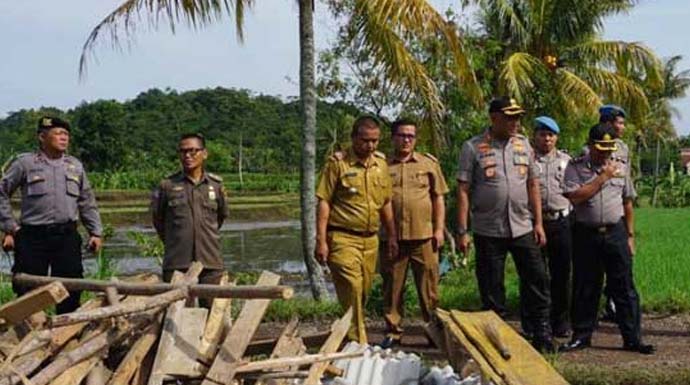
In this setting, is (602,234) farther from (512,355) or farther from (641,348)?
(512,355)

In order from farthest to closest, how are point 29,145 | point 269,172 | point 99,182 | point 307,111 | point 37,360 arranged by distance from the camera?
point 269,172
point 99,182
point 29,145
point 307,111
point 37,360

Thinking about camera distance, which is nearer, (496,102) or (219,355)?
(219,355)

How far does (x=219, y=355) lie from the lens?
A: 478 cm

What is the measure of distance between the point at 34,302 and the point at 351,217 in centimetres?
257

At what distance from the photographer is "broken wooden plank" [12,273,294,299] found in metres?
4.89

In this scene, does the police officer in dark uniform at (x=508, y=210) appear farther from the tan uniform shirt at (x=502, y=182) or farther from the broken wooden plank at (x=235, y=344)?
the broken wooden plank at (x=235, y=344)

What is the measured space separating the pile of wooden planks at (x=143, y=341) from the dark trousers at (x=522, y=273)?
1698 mm

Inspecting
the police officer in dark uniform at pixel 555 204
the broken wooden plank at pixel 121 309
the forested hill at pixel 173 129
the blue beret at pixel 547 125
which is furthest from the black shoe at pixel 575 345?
the forested hill at pixel 173 129

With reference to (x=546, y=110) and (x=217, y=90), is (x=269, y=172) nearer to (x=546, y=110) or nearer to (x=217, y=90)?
(x=217, y=90)

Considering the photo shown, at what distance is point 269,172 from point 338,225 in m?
57.1

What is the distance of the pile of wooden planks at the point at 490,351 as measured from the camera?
15.9 feet

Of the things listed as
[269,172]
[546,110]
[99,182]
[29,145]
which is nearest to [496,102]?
[546,110]

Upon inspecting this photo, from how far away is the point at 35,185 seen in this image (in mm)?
6762

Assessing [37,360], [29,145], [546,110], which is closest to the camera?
[37,360]
